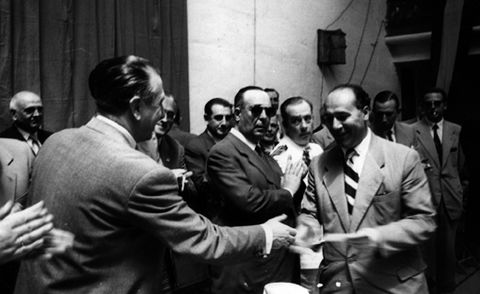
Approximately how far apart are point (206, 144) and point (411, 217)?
7.10 ft

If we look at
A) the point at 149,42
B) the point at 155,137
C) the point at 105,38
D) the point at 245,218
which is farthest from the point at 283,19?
the point at 245,218

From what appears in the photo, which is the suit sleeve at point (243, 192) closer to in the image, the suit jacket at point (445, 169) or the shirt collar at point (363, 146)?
the shirt collar at point (363, 146)

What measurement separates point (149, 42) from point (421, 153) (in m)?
2.87

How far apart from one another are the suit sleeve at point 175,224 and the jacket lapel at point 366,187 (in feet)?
1.95

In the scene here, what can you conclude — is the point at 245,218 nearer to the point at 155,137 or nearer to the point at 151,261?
the point at 151,261

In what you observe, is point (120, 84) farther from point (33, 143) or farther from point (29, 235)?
point (33, 143)

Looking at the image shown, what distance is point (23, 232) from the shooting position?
61.6 inches

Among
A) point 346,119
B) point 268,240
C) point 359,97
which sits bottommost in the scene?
point 268,240

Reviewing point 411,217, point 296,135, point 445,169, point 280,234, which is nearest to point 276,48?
point 445,169

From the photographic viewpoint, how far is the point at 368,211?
220 cm

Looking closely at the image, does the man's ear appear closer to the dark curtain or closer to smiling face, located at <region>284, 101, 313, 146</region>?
smiling face, located at <region>284, 101, 313, 146</region>

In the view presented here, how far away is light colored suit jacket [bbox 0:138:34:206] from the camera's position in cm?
257

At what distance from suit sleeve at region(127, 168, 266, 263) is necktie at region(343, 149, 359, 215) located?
62 cm

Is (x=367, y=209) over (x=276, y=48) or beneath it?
beneath
